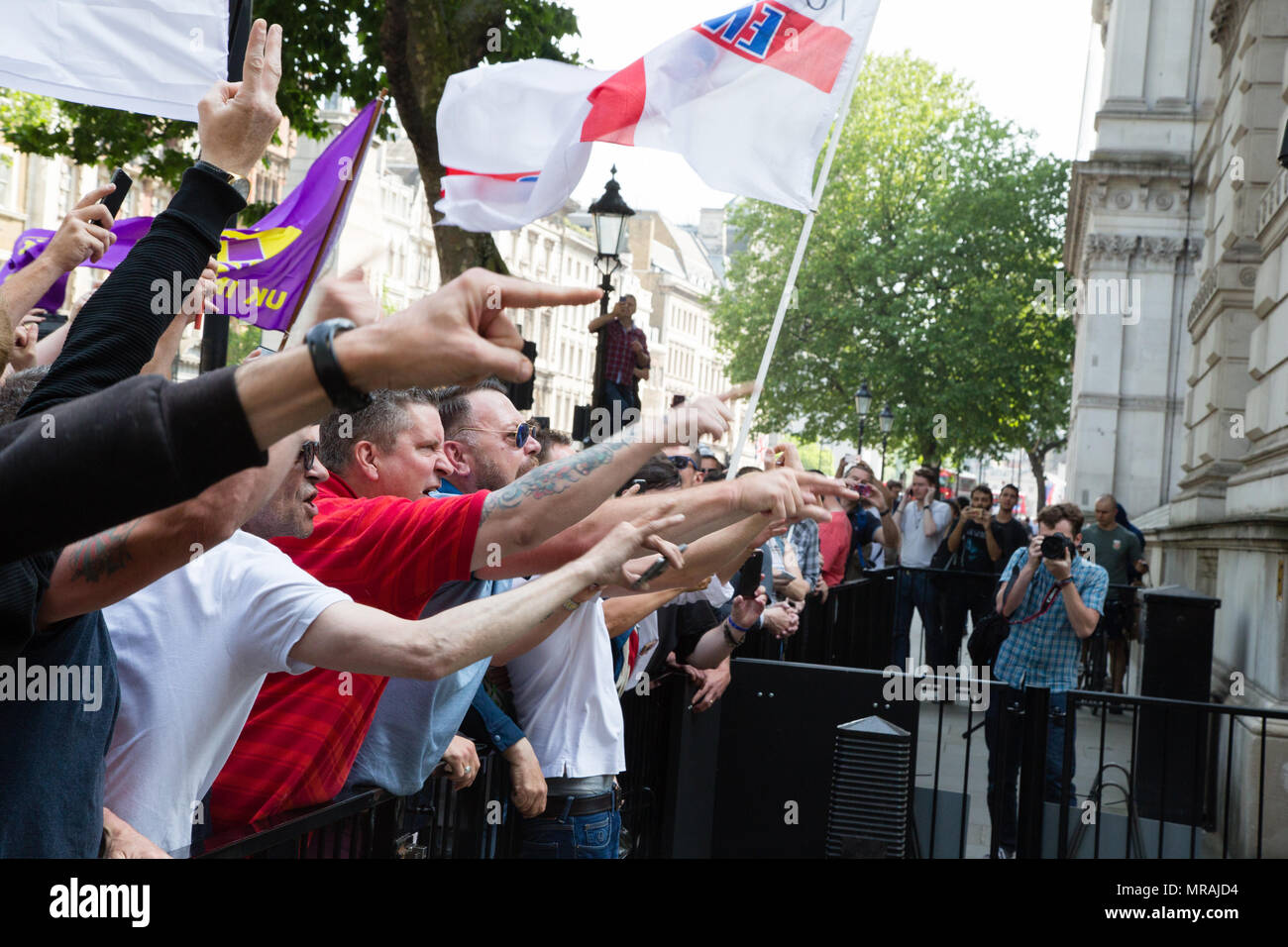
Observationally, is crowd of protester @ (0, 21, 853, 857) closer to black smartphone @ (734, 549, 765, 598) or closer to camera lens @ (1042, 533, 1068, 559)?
black smartphone @ (734, 549, 765, 598)

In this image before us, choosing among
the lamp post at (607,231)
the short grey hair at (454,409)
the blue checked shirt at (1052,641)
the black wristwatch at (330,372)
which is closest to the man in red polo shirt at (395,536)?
the short grey hair at (454,409)

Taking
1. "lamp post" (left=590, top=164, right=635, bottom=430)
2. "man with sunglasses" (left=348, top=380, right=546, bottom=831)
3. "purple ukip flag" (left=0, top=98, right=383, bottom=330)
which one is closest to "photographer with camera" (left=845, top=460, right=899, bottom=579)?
"lamp post" (left=590, top=164, right=635, bottom=430)

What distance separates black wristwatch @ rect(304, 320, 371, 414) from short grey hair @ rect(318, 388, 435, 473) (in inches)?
94.2

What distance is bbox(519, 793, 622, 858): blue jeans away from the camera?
4.58 m

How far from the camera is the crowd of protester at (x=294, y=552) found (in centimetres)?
146

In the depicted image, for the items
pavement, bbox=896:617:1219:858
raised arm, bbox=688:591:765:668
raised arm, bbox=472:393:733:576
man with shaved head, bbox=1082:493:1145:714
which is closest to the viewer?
raised arm, bbox=472:393:733:576

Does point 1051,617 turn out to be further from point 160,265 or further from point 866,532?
point 160,265

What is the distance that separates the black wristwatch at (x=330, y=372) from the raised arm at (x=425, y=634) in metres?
1.30

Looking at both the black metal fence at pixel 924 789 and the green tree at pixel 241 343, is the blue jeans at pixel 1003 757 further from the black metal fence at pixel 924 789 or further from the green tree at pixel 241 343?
the green tree at pixel 241 343

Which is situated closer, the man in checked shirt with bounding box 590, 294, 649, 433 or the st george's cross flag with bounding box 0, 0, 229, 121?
the st george's cross flag with bounding box 0, 0, 229, 121

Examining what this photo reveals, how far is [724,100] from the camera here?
262 inches

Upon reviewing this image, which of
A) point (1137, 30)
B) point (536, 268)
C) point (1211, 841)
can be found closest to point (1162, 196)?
point (1137, 30)

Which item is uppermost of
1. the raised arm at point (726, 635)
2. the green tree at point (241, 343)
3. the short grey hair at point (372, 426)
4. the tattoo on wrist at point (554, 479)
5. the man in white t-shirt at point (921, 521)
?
the green tree at point (241, 343)

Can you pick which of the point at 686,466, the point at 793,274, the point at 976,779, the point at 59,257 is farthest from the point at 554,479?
the point at 976,779
